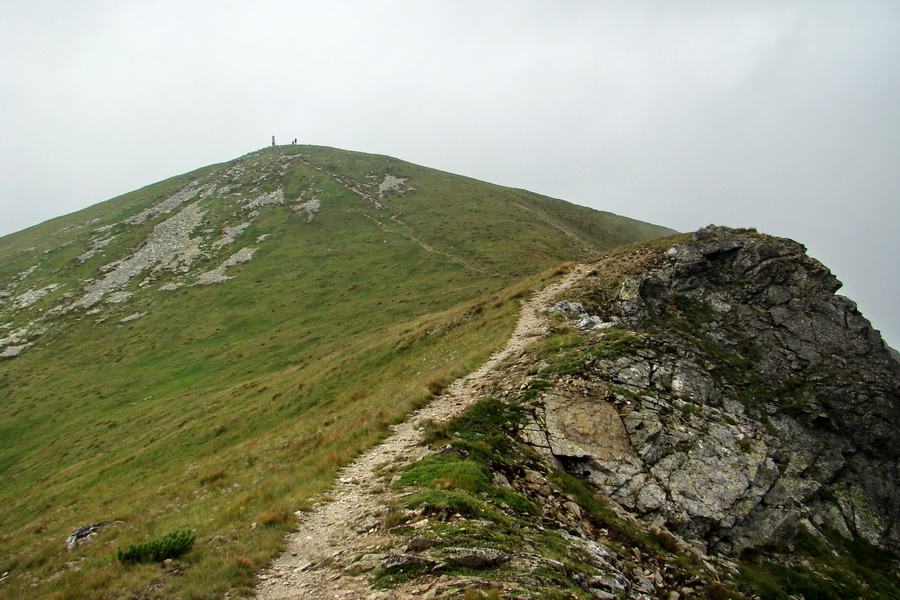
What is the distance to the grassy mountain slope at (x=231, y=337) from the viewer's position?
16.5m

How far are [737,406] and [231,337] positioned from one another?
59.5m

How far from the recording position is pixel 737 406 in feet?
67.3

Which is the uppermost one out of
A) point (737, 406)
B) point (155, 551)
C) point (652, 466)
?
point (155, 551)

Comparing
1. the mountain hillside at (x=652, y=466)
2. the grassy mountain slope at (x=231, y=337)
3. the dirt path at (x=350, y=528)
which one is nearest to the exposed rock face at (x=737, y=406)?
the mountain hillside at (x=652, y=466)

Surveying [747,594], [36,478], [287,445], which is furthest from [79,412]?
[747,594]

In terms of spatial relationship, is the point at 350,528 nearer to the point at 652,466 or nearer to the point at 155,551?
the point at 155,551

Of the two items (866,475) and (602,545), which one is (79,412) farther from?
(866,475)

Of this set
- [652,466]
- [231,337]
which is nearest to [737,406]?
[652,466]

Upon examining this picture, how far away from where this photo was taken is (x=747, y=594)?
1265 centimetres

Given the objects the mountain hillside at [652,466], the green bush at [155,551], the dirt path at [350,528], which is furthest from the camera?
the green bush at [155,551]

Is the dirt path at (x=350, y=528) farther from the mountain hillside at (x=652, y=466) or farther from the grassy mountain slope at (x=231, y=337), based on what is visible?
the grassy mountain slope at (x=231, y=337)

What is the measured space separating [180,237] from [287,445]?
86941 mm

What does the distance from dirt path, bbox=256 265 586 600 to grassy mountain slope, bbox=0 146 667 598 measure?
0.66 metres

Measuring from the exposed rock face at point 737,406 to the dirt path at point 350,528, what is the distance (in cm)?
466
